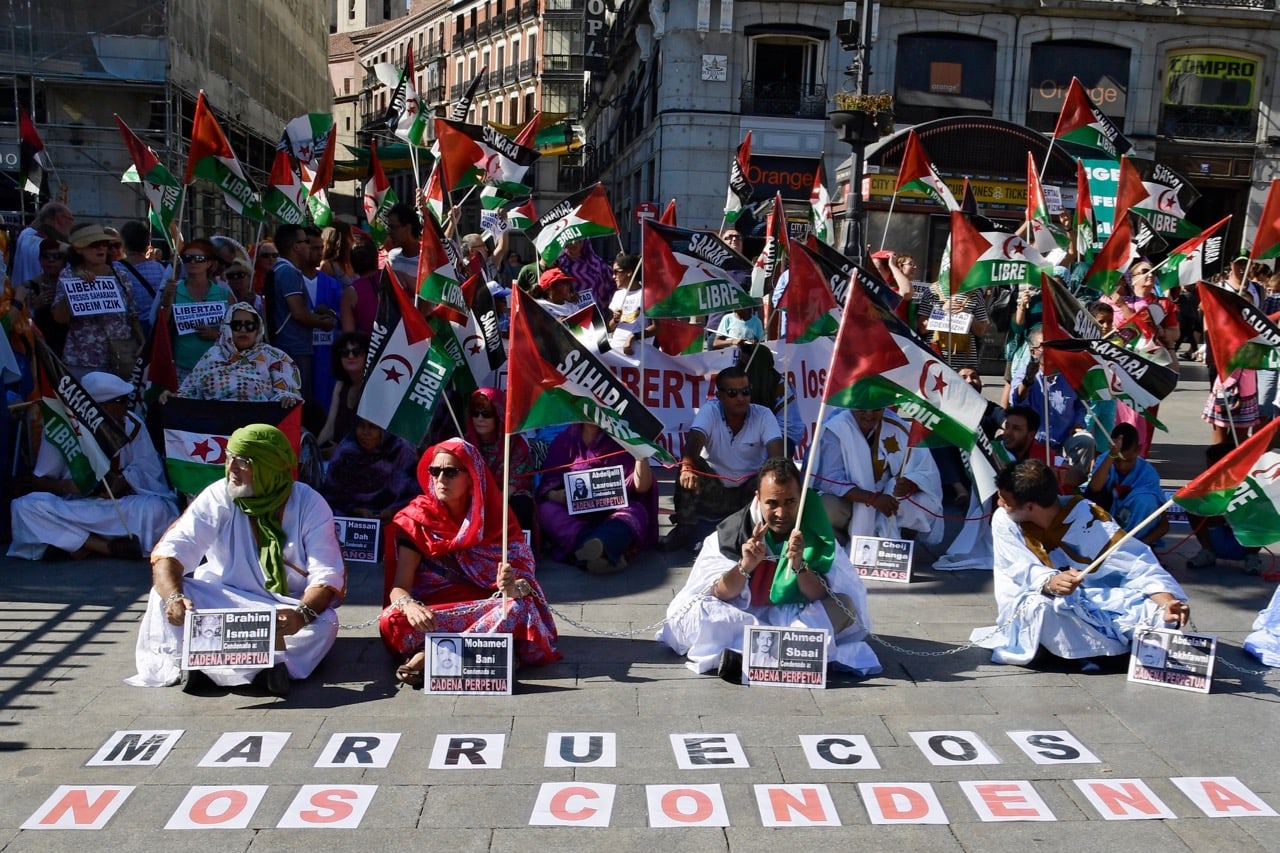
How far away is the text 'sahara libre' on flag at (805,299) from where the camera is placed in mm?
7176

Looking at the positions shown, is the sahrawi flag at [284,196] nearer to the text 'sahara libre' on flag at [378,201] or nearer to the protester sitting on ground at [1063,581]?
the text 'sahara libre' on flag at [378,201]

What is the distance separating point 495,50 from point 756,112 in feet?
126

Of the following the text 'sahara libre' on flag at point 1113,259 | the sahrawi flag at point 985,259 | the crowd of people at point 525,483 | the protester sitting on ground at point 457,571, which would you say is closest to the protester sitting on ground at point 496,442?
the crowd of people at point 525,483

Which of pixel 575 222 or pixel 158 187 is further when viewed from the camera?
pixel 575 222

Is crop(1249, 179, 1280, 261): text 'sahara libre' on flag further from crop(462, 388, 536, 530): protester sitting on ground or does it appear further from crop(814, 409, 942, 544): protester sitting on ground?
crop(462, 388, 536, 530): protester sitting on ground

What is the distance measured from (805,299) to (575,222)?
3655mm

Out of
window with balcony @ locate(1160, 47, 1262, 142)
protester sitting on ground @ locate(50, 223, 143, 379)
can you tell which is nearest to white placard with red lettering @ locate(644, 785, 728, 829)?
protester sitting on ground @ locate(50, 223, 143, 379)

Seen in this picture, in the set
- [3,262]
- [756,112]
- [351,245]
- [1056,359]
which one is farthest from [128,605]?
[756,112]

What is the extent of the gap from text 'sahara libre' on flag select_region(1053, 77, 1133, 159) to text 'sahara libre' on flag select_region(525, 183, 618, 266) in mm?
4199

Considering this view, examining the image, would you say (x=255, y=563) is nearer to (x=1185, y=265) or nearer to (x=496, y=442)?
(x=496, y=442)

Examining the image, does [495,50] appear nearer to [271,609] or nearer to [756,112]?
[756,112]

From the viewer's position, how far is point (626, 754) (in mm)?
4703

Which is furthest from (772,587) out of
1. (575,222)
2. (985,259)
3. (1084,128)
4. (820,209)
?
(820,209)

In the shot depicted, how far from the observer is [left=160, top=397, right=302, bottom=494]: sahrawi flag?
7027mm
